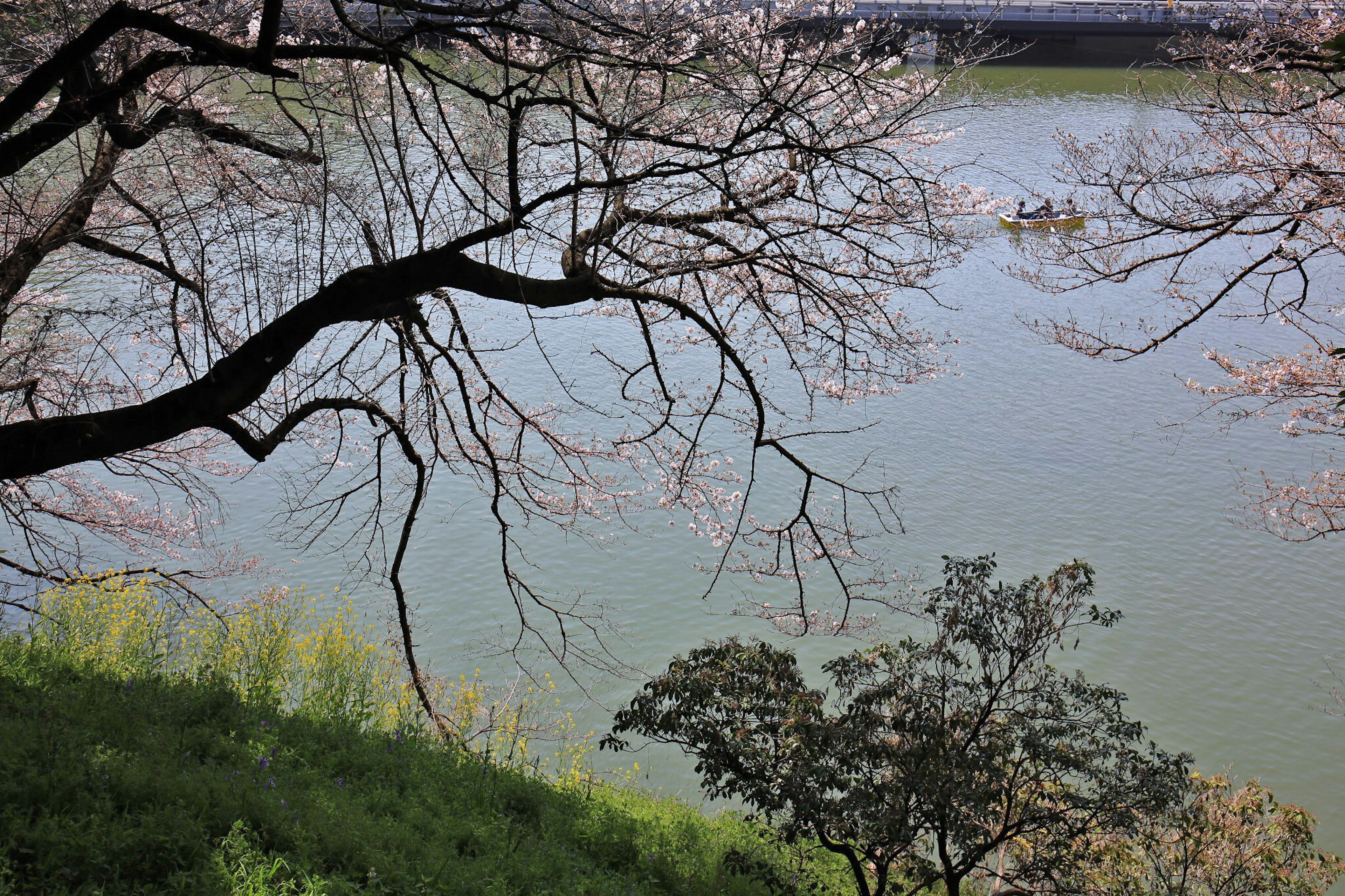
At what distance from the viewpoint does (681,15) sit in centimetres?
432

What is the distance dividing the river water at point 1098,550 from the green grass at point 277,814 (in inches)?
99.3

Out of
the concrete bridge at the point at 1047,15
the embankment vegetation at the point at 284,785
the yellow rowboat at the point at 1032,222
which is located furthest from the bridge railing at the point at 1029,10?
the embankment vegetation at the point at 284,785

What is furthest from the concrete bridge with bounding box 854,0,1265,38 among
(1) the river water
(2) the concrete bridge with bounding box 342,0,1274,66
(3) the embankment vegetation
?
(3) the embankment vegetation

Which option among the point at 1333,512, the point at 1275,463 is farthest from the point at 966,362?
the point at 1333,512

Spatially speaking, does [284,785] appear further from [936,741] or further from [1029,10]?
[1029,10]

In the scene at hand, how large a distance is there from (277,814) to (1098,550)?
9.38m

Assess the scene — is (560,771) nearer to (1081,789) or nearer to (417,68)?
(1081,789)

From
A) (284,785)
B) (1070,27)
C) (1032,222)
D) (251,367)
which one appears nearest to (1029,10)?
(1070,27)

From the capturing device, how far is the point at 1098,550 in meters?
10.8

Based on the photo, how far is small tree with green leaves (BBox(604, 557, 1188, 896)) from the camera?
15.3 feet

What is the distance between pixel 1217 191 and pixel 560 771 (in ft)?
44.4

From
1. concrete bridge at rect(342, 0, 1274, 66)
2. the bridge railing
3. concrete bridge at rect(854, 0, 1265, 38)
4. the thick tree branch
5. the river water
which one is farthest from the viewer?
concrete bridge at rect(342, 0, 1274, 66)

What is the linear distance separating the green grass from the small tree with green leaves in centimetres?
58

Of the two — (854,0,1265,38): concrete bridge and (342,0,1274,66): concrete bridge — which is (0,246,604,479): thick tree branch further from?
(342,0,1274,66): concrete bridge
